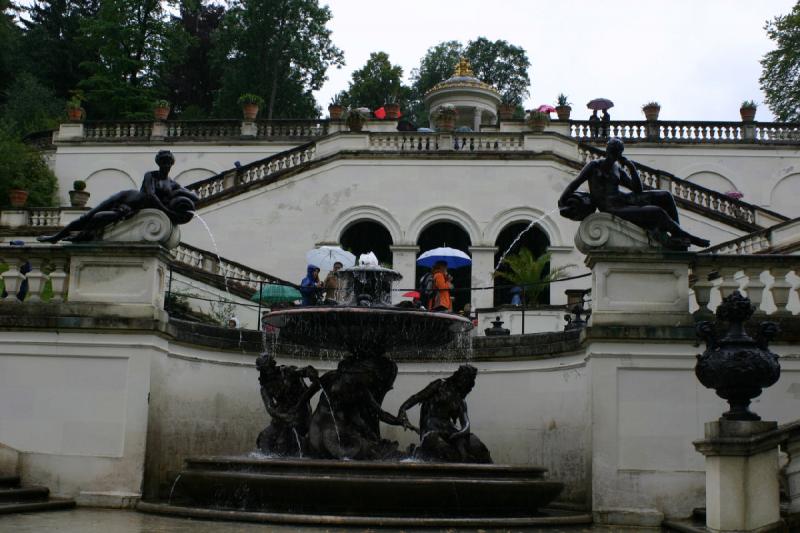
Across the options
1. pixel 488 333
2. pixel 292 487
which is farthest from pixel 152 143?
pixel 292 487

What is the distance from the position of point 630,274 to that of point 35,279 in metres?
7.39

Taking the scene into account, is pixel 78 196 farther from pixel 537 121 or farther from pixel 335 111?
pixel 537 121

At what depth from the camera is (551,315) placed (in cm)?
2248

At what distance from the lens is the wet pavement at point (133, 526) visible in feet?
29.9

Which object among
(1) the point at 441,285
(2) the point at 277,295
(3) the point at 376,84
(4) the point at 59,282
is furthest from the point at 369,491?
(3) the point at 376,84

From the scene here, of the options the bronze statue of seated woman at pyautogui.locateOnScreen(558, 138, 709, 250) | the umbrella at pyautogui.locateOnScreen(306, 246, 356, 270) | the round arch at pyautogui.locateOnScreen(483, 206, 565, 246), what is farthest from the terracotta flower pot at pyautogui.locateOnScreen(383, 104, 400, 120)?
the bronze statue of seated woman at pyautogui.locateOnScreen(558, 138, 709, 250)

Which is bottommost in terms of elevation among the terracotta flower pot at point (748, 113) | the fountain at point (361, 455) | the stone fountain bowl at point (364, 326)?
the fountain at point (361, 455)

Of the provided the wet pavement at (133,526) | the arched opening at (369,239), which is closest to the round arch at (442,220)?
the arched opening at (369,239)

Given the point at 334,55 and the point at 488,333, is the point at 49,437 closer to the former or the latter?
the point at 488,333

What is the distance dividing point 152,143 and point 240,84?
43.9 feet

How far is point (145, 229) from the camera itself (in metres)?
12.3

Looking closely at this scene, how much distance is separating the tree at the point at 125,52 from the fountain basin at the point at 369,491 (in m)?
41.1

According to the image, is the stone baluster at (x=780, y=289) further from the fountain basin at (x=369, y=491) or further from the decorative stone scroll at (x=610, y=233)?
the fountain basin at (x=369, y=491)

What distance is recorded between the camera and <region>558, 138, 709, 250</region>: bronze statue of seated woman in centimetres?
1191
